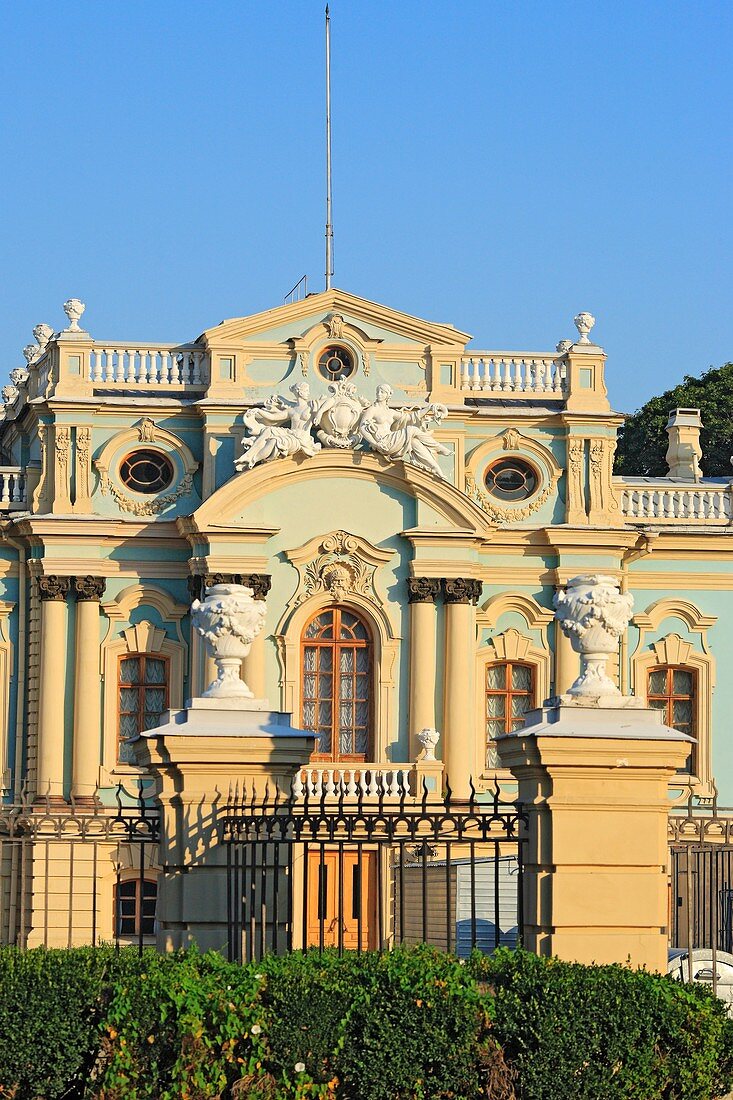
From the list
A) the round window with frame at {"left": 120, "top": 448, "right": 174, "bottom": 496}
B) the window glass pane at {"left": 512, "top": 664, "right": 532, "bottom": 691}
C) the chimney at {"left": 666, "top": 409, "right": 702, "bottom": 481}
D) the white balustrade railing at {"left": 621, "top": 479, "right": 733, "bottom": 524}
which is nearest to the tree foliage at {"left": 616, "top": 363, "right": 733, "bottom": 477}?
the chimney at {"left": 666, "top": 409, "right": 702, "bottom": 481}

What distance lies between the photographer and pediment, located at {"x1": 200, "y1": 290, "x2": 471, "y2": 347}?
1277 inches

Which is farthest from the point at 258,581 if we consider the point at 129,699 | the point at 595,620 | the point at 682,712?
the point at 595,620

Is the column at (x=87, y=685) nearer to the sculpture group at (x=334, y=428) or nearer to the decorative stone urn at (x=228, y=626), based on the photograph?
the sculpture group at (x=334, y=428)

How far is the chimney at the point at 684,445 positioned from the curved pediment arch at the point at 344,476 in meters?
5.75

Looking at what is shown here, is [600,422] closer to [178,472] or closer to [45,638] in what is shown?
[178,472]

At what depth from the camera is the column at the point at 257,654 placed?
31.5 metres

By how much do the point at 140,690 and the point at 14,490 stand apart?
144 inches

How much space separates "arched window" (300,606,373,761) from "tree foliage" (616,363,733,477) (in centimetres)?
1857

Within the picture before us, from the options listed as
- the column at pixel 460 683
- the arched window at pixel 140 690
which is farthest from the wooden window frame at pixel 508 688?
the arched window at pixel 140 690

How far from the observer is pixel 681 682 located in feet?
112

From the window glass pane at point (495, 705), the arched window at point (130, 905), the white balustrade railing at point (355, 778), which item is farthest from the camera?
the window glass pane at point (495, 705)

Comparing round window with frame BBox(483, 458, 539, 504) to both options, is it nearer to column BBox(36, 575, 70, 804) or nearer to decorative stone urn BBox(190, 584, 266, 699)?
column BBox(36, 575, 70, 804)

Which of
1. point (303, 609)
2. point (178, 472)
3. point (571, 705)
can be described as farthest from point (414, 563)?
point (571, 705)

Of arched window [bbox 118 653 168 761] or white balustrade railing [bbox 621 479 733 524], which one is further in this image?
white balustrade railing [bbox 621 479 733 524]
